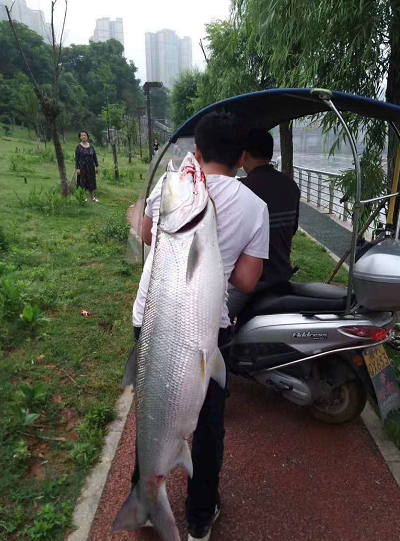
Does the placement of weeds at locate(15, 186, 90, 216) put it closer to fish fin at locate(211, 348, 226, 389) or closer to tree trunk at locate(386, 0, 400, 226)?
tree trunk at locate(386, 0, 400, 226)

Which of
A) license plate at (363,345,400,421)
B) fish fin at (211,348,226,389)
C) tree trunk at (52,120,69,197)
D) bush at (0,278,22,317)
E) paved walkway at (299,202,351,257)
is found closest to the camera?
fish fin at (211,348,226,389)

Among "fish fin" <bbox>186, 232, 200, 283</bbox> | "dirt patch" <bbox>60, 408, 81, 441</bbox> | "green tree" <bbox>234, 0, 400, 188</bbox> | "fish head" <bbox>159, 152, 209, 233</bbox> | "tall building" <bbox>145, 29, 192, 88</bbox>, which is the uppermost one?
"tall building" <bbox>145, 29, 192, 88</bbox>

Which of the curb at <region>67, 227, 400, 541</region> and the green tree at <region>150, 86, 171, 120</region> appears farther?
the green tree at <region>150, 86, 171, 120</region>

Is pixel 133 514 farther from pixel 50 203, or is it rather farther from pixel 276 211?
pixel 50 203

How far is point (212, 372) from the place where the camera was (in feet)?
5.88

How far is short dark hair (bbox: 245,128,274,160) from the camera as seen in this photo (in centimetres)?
334

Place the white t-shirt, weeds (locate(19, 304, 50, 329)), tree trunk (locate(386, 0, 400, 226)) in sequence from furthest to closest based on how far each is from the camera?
weeds (locate(19, 304, 50, 329))
tree trunk (locate(386, 0, 400, 226))
the white t-shirt

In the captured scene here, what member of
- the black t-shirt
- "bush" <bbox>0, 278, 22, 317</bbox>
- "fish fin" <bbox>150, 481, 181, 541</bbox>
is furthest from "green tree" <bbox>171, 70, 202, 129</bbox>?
"fish fin" <bbox>150, 481, 181, 541</bbox>

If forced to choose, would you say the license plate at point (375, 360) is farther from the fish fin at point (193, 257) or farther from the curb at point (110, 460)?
the fish fin at point (193, 257)

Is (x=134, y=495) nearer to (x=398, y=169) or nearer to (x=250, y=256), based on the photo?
(x=250, y=256)

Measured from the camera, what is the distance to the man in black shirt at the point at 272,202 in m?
3.29

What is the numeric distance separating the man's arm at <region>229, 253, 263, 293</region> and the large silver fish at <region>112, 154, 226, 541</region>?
23 cm

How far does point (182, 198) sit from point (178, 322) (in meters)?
0.46

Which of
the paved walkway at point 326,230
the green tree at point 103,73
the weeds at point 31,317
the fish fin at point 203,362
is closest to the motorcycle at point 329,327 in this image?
the fish fin at point 203,362
